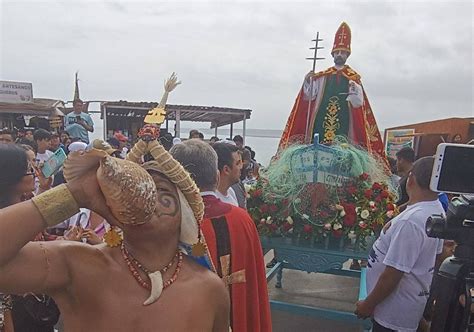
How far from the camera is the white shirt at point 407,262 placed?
2352 millimetres

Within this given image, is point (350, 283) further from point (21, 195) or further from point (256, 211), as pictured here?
point (21, 195)

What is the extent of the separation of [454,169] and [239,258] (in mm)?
1010

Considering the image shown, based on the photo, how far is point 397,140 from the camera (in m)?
9.52

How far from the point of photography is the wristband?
39.2 inches

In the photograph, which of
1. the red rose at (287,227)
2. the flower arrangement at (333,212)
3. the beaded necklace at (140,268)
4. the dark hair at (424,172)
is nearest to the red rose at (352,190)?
the flower arrangement at (333,212)

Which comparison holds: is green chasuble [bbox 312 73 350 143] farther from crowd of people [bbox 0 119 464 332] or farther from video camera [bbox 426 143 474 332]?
video camera [bbox 426 143 474 332]

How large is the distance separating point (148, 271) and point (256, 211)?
8.34 ft

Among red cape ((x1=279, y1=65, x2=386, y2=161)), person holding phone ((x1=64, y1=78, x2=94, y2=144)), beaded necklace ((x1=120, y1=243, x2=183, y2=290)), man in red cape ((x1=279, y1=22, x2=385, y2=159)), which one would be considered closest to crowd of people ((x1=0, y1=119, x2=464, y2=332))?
beaded necklace ((x1=120, y1=243, x2=183, y2=290))

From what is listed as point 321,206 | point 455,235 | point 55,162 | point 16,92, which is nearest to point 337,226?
point 321,206

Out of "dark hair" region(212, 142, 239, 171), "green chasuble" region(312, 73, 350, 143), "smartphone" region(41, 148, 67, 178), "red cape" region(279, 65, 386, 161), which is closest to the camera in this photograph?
"smartphone" region(41, 148, 67, 178)

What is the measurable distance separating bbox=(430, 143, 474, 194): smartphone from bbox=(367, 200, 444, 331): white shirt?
858 mm

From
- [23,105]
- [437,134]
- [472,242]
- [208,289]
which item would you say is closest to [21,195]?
[208,289]

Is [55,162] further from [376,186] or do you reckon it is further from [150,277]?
[376,186]

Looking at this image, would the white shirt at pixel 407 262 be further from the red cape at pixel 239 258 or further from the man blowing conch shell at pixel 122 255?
the man blowing conch shell at pixel 122 255
